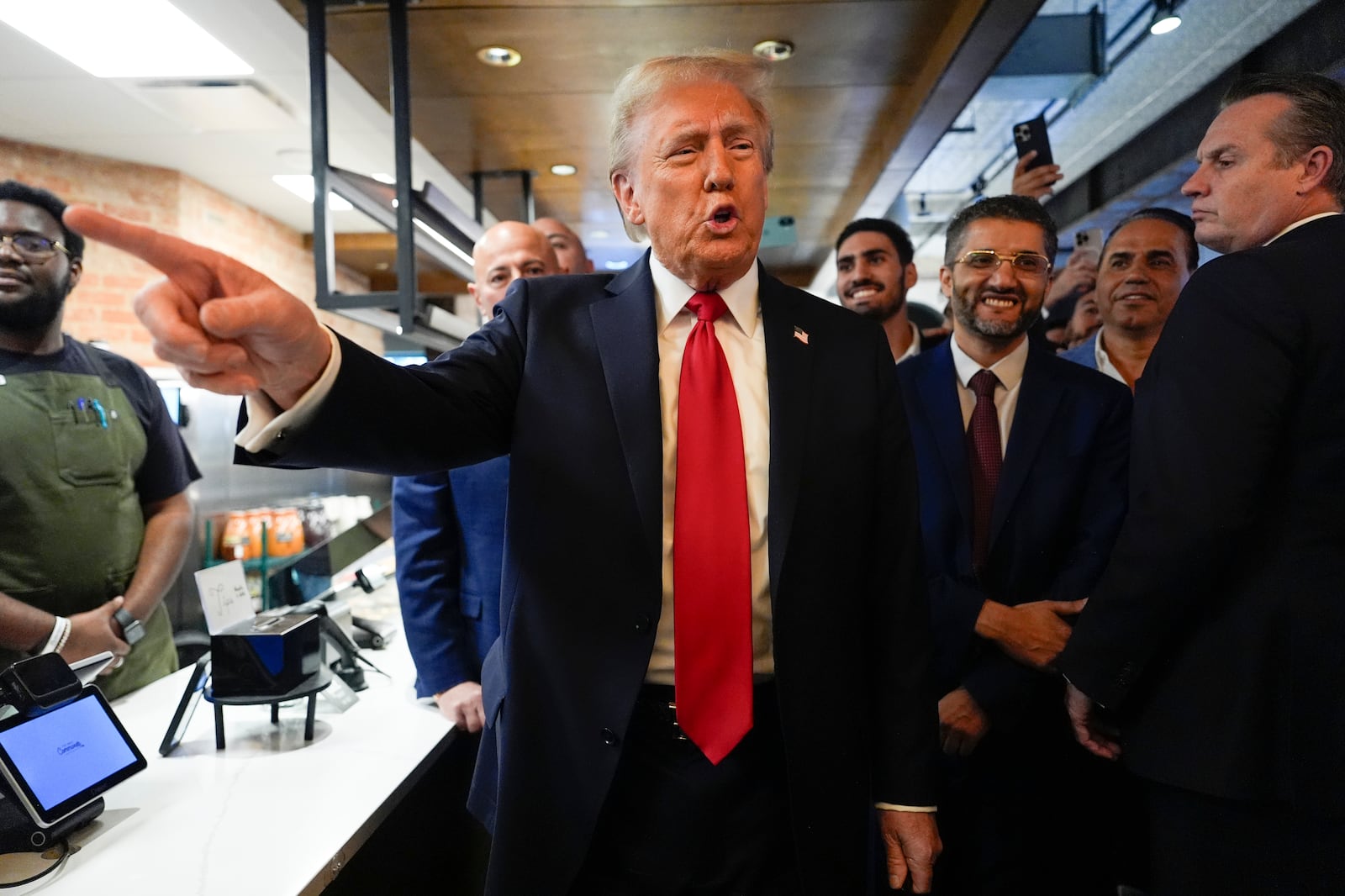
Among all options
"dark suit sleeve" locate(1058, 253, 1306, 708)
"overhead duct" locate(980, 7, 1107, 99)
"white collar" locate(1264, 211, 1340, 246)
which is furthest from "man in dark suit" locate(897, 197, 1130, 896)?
"overhead duct" locate(980, 7, 1107, 99)

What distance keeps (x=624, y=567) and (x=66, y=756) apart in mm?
A: 909

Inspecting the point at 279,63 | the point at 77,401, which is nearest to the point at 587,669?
the point at 77,401

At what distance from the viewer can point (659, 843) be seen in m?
1.10

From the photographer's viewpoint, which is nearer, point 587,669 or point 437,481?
point 587,669

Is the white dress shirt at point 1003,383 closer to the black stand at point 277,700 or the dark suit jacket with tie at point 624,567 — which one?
the dark suit jacket with tie at point 624,567

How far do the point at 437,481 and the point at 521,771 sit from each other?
880mm

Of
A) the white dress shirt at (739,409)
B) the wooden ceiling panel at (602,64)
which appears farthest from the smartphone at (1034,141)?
the white dress shirt at (739,409)

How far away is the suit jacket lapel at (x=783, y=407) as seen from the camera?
1091 millimetres

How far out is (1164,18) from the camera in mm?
3166

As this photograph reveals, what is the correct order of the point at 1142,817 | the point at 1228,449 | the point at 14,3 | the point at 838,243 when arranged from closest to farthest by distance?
the point at 1228,449 → the point at 14,3 → the point at 1142,817 → the point at 838,243

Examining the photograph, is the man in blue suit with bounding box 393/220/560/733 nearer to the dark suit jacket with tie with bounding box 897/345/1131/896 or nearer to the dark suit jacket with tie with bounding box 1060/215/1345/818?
the dark suit jacket with tie with bounding box 897/345/1131/896

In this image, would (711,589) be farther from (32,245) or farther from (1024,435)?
(32,245)

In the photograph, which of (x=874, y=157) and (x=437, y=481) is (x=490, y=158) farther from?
(x=437, y=481)

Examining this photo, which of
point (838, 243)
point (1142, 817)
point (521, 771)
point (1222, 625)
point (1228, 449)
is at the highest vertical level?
point (838, 243)
